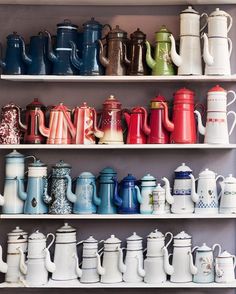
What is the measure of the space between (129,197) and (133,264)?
0.86 ft

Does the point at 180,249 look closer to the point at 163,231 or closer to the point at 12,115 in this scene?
the point at 163,231

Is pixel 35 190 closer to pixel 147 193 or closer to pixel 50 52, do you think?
pixel 147 193

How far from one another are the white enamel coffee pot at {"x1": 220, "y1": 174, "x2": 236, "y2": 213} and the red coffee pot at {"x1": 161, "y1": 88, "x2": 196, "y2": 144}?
0.69ft

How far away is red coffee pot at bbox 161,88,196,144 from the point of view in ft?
7.01

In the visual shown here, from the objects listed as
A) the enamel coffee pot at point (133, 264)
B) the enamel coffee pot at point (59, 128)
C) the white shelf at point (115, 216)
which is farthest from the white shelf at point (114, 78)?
the enamel coffee pot at point (133, 264)

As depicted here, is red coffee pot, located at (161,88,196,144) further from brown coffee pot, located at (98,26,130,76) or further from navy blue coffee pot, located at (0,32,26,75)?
navy blue coffee pot, located at (0,32,26,75)

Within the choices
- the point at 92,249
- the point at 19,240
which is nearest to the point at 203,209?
the point at 92,249

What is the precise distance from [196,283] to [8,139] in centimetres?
94

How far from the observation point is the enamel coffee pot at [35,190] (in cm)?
214

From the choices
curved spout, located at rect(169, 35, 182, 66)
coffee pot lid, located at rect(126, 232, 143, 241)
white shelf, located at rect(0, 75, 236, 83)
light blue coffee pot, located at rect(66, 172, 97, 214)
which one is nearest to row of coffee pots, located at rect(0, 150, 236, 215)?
light blue coffee pot, located at rect(66, 172, 97, 214)

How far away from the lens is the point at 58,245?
2.15 metres

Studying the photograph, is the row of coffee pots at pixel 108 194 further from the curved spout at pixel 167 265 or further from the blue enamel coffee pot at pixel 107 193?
the curved spout at pixel 167 265

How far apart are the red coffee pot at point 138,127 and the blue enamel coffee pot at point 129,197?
6.0 inches

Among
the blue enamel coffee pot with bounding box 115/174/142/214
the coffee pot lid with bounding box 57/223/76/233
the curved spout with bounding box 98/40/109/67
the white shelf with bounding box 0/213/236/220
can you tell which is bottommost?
the coffee pot lid with bounding box 57/223/76/233
